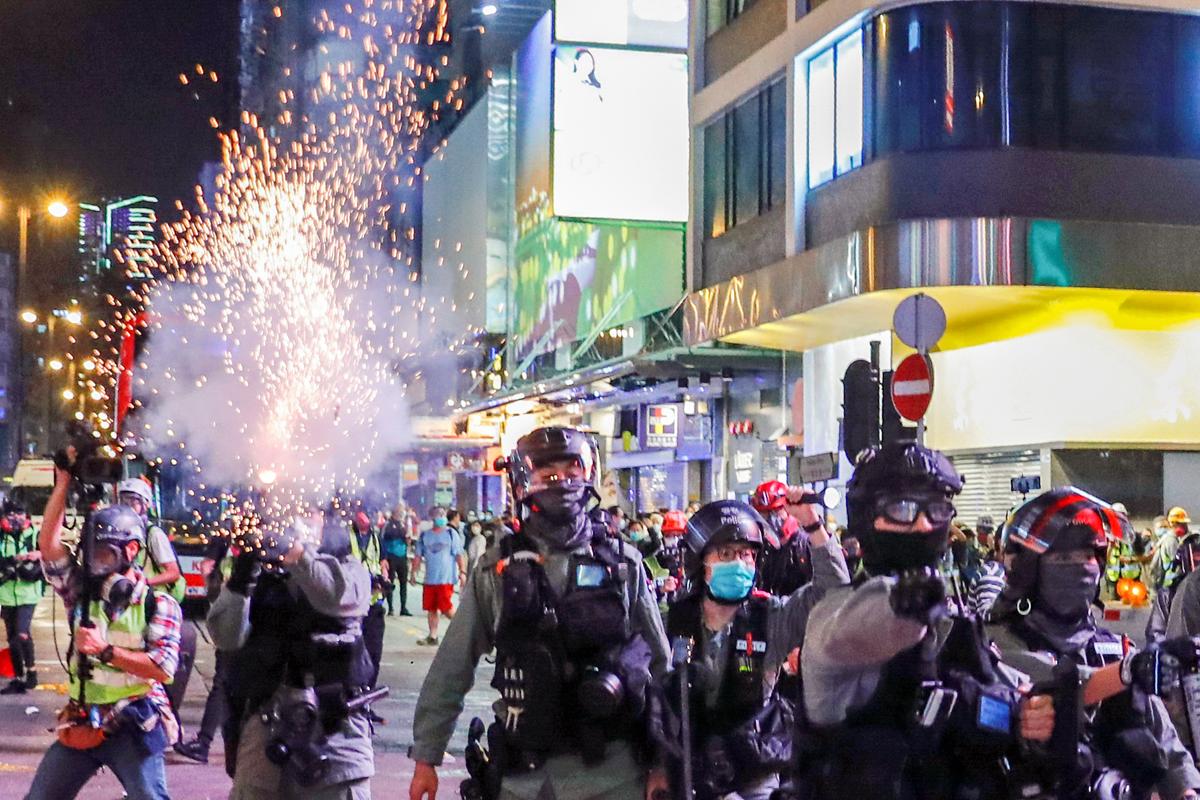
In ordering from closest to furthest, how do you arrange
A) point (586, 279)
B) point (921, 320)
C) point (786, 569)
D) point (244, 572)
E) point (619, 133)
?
point (244, 572)
point (786, 569)
point (921, 320)
point (619, 133)
point (586, 279)

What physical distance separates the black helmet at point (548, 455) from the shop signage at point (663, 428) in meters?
29.3

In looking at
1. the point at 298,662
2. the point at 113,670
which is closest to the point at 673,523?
the point at 113,670

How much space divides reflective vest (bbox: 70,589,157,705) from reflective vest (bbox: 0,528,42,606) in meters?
8.72

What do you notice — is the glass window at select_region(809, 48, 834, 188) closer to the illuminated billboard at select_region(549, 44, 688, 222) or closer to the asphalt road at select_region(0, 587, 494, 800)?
the illuminated billboard at select_region(549, 44, 688, 222)

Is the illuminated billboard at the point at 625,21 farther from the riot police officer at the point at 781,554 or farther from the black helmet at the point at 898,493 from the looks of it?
the black helmet at the point at 898,493

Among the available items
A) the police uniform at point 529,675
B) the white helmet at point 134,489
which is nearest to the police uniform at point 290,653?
the police uniform at point 529,675

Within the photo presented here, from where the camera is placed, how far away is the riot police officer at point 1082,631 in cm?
428

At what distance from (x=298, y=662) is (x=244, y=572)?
416 millimetres

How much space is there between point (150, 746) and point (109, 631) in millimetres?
493

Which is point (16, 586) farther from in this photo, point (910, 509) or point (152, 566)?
point (910, 509)

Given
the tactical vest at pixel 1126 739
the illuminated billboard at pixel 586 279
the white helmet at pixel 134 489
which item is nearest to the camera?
the tactical vest at pixel 1126 739

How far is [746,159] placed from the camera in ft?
86.8

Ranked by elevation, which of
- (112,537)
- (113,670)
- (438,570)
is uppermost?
(112,537)

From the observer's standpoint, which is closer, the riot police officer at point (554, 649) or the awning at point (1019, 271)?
Answer: the riot police officer at point (554, 649)
